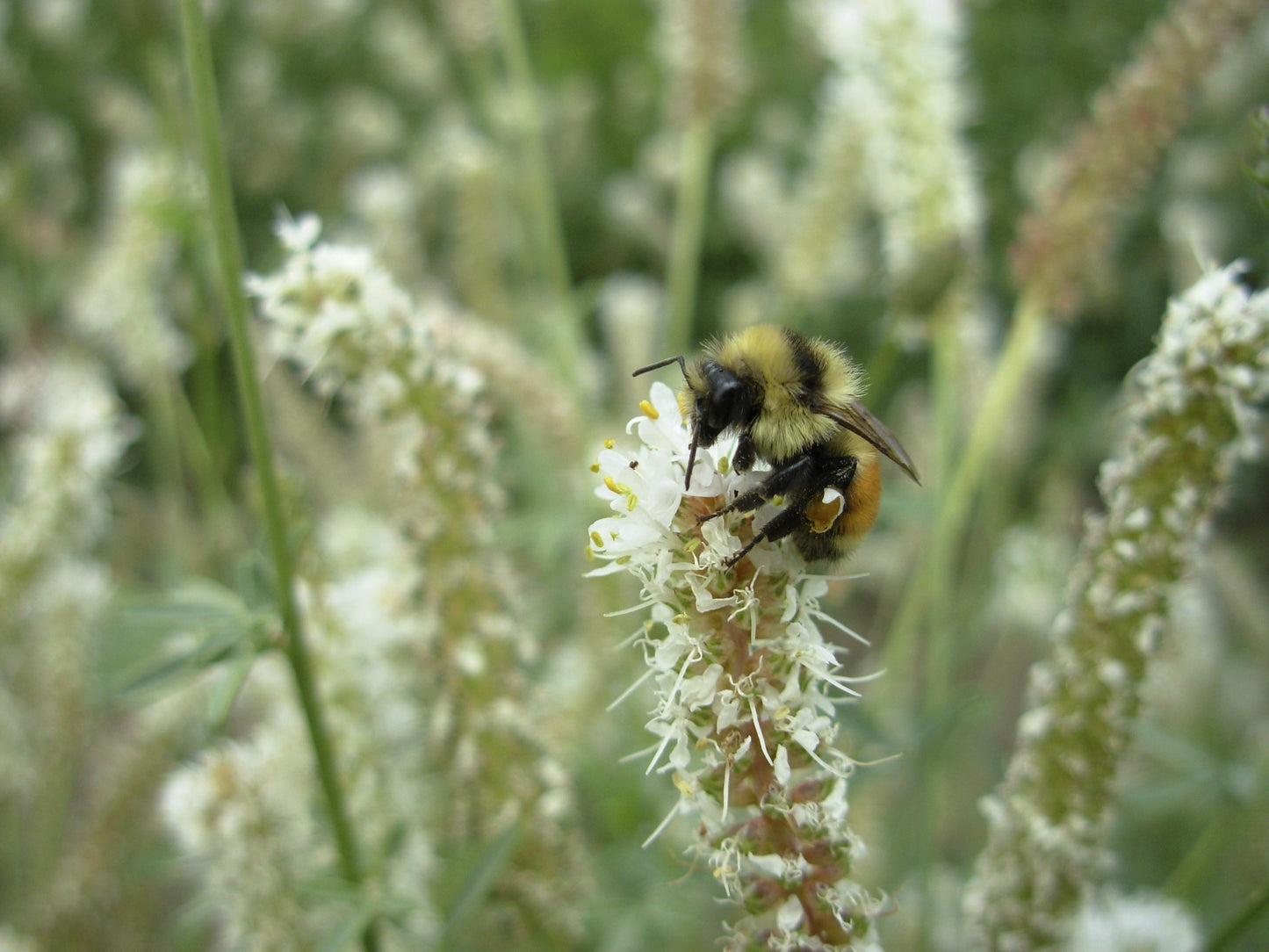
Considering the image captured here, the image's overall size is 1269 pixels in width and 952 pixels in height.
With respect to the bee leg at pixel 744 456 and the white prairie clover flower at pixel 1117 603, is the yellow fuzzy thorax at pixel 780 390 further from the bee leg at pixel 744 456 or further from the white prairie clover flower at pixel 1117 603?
the white prairie clover flower at pixel 1117 603

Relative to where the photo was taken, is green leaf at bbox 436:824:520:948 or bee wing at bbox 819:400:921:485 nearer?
bee wing at bbox 819:400:921:485

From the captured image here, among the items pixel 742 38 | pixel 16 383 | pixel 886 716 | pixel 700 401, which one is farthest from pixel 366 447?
pixel 742 38

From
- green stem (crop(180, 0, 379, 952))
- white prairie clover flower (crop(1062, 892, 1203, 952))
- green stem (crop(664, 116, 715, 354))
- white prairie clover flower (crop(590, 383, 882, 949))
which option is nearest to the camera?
white prairie clover flower (crop(590, 383, 882, 949))

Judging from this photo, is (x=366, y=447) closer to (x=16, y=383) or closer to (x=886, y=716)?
(x=16, y=383)

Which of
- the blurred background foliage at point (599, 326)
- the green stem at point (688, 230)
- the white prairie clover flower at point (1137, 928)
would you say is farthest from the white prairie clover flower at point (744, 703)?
the green stem at point (688, 230)

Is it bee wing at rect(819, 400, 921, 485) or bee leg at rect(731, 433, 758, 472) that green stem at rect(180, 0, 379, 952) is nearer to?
bee leg at rect(731, 433, 758, 472)

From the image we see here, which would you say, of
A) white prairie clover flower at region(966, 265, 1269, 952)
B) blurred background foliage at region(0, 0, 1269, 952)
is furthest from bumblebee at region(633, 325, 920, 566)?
blurred background foliage at region(0, 0, 1269, 952)

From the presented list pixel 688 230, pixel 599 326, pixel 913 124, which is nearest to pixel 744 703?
pixel 913 124
